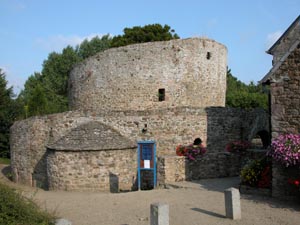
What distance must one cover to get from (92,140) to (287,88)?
8.40 m

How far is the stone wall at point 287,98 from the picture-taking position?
957cm

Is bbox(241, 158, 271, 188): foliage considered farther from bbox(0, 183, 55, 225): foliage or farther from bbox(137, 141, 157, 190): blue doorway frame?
bbox(0, 183, 55, 225): foliage

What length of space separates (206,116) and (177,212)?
319 inches

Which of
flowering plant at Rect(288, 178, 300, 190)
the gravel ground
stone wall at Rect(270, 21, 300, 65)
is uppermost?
stone wall at Rect(270, 21, 300, 65)

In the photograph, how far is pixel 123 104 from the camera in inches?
850

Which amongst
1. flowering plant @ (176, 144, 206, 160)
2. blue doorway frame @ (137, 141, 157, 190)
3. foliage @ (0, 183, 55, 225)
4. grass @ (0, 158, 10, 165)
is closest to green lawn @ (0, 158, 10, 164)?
grass @ (0, 158, 10, 165)

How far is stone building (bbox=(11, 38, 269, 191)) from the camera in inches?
567

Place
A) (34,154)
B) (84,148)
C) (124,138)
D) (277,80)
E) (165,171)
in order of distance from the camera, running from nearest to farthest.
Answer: (277,80) → (165,171) → (84,148) → (124,138) → (34,154)

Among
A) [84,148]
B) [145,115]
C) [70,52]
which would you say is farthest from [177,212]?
[70,52]

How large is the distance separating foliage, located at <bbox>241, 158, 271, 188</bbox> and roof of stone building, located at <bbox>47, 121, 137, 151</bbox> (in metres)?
5.73

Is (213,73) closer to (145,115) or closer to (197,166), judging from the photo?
(145,115)

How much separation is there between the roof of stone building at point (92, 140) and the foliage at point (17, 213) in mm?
7165

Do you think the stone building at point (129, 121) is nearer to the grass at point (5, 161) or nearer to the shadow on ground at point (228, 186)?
the shadow on ground at point (228, 186)

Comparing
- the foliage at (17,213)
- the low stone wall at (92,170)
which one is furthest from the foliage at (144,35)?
the foliage at (17,213)
